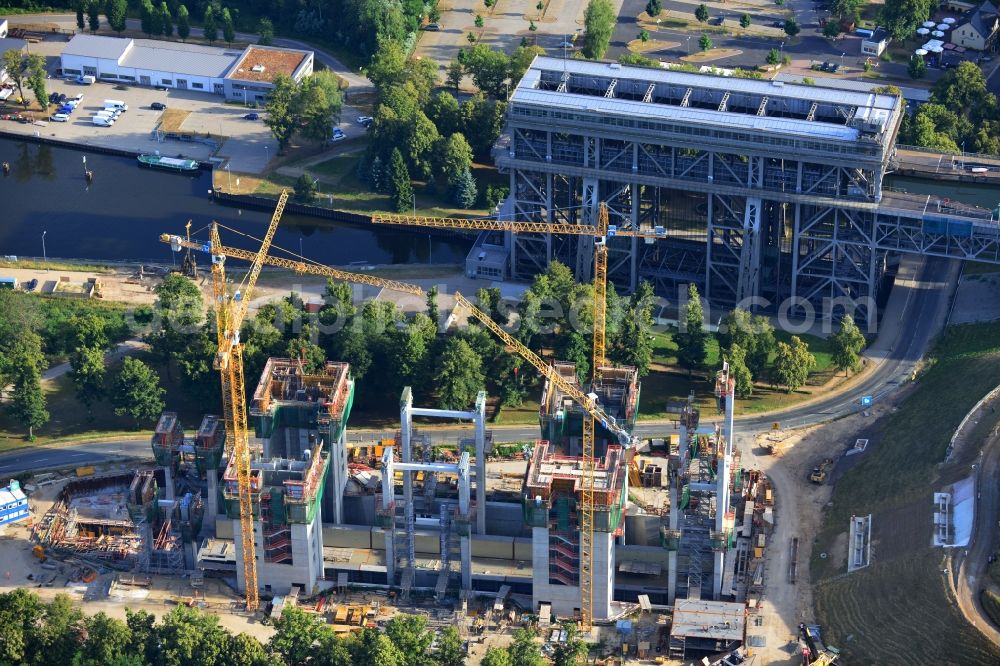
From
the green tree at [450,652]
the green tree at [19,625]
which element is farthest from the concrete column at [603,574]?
the green tree at [19,625]

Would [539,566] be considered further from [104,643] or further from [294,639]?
[104,643]

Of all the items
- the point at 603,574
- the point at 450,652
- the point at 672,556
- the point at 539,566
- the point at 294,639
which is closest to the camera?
the point at 294,639

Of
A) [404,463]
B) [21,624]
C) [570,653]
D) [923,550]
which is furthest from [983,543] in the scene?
[21,624]

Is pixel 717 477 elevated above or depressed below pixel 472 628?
above

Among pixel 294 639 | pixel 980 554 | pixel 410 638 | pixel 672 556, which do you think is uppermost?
pixel 980 554

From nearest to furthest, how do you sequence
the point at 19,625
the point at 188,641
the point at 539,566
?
1. the point at 188,641
2. the point at 19,625
3. the point at 539,566

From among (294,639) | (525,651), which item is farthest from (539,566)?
(294,639)

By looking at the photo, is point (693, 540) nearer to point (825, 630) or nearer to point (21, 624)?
point (825, 630)

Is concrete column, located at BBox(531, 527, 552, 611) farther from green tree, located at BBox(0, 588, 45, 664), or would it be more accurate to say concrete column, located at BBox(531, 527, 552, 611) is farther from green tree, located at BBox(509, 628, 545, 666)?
green tree, located at BBox(0, 588, 45, 664)
